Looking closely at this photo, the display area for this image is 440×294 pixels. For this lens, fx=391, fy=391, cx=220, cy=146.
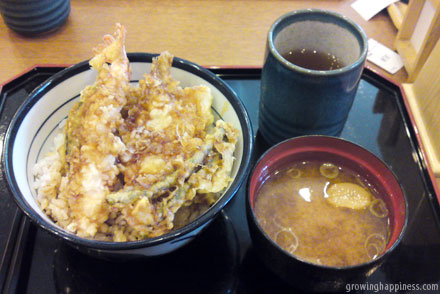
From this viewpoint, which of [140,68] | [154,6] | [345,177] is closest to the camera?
[345,177]

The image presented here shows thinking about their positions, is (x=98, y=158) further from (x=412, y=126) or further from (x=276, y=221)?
(x=412, y=126)

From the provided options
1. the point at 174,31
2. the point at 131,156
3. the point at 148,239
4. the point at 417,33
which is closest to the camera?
the point at 148,239

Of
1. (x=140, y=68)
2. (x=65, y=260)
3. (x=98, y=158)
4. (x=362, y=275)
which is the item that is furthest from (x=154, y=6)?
(x=362, y=275)

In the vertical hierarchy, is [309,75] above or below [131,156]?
above

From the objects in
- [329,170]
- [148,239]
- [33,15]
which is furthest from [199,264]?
[33,15]

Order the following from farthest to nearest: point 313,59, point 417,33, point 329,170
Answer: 1. point 417,33
2. point 313,59
3. point 329,170

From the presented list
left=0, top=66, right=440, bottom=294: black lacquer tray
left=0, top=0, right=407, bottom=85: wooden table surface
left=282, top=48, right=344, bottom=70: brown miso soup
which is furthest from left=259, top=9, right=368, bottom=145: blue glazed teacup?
left=0, top=0, right=407, bottom=85: wooden table surface

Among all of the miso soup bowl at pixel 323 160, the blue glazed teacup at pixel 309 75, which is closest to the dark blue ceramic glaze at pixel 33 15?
the blue glazed teacup at pixel 309 75

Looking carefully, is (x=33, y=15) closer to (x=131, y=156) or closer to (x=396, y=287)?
(x=131, y=156)
